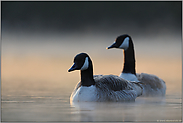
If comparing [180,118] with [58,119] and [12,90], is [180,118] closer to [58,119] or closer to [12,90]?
[58,119]

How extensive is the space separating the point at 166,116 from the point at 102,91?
211cm

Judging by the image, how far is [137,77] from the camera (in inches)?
467

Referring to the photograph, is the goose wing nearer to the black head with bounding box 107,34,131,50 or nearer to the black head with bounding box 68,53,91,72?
the black head with bounding box 68,53,91,72

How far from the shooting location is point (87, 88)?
367 inches

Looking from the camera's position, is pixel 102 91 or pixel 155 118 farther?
pixel 102 91

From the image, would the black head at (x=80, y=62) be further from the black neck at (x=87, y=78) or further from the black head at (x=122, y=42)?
the black head at (x=122, y=42)

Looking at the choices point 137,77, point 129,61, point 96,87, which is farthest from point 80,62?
point 129,61

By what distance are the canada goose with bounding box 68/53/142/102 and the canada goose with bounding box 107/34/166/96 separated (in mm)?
1143

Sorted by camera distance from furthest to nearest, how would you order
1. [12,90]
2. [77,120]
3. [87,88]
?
[12,90], [87,88], [77,120]

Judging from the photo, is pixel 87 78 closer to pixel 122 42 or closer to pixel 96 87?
pixel 96 87

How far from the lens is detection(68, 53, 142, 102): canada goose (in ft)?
30.5

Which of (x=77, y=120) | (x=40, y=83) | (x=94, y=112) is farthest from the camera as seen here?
(x=40, y=83)

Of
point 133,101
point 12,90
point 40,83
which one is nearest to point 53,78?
point 40,83

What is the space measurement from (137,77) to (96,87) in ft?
8.91
